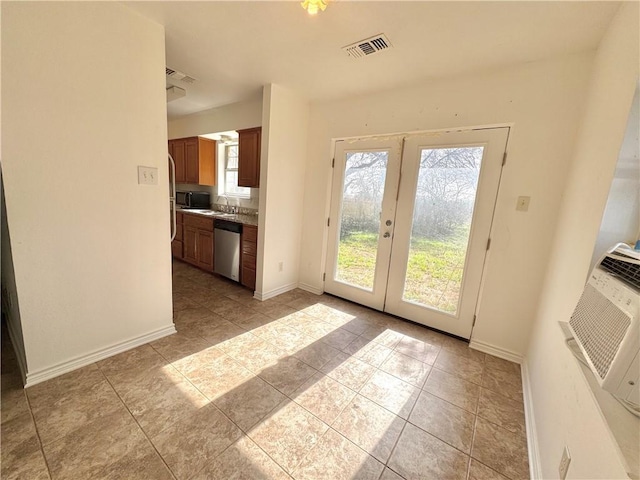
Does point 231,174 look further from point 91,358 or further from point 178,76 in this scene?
point 91,358

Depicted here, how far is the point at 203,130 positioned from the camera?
4.13m

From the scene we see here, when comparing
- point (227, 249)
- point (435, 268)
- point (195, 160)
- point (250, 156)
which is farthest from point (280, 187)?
point (195, 160)

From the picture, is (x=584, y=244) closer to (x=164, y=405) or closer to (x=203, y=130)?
(x=164, y=405)

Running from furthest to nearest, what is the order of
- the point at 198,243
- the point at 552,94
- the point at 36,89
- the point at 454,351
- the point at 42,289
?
the point at 198,243
the point at 454,351
the point at 552,94
the point at 42,289
the point at 36,89

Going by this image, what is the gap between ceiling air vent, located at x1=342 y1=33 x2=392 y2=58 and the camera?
1.83m

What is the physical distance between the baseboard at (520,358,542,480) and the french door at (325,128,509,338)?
0.60 m

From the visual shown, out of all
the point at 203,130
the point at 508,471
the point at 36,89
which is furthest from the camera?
the point at 203,130

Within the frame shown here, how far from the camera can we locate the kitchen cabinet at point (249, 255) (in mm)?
3146

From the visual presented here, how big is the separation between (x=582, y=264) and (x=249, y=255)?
2.97 meters

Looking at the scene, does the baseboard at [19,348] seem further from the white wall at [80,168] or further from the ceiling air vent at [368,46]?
the ceiling air vent at [368,46]

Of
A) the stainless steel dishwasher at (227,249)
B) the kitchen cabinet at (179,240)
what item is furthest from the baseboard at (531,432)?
the kitchen cabinet at (179,240)

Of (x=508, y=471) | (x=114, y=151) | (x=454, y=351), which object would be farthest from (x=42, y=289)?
(x=454, y=351)

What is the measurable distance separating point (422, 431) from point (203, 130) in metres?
4.68

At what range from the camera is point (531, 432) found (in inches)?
56.6
